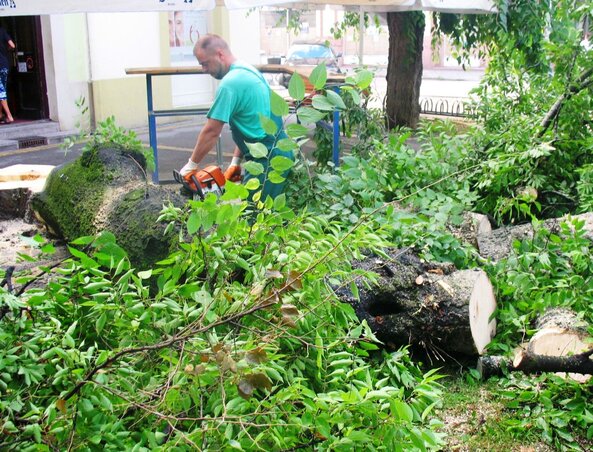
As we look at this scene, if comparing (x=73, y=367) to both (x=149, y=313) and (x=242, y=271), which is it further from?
(x=242, y=271)

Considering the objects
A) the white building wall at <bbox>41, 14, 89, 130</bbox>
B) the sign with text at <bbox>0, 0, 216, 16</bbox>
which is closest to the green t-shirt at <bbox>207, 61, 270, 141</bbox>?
the sign with text at <bbox>0, 0, 216, 16</bbox>

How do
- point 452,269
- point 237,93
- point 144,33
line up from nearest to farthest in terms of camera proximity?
point 452,269 < point 237,93 < point 144,33

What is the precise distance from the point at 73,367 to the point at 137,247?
2.25m

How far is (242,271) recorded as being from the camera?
2615 mm

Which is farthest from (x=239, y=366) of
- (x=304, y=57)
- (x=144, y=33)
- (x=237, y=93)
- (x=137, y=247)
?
(x=304, y=57)

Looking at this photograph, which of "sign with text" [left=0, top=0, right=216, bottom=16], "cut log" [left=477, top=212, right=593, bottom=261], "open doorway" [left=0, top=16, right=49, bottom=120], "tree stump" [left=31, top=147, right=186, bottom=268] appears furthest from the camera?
"open doorway" [left=0, top=16, right=49, bottom=120]

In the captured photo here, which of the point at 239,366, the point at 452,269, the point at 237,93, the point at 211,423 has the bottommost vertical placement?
the point at 452,269

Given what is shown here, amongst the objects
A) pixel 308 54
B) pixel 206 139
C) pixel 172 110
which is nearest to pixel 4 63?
pixel 172 110

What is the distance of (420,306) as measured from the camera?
3918 millimetres

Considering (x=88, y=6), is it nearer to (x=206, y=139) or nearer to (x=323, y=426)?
(x=206, y=139)

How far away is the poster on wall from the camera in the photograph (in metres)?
15.9

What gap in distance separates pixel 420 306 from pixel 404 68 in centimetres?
908

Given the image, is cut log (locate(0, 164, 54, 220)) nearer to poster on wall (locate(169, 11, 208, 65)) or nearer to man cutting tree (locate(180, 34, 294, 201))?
man cutting tree (locate(180, 34, 294, 201))

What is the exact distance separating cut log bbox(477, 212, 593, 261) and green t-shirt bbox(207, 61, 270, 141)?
179 cm
